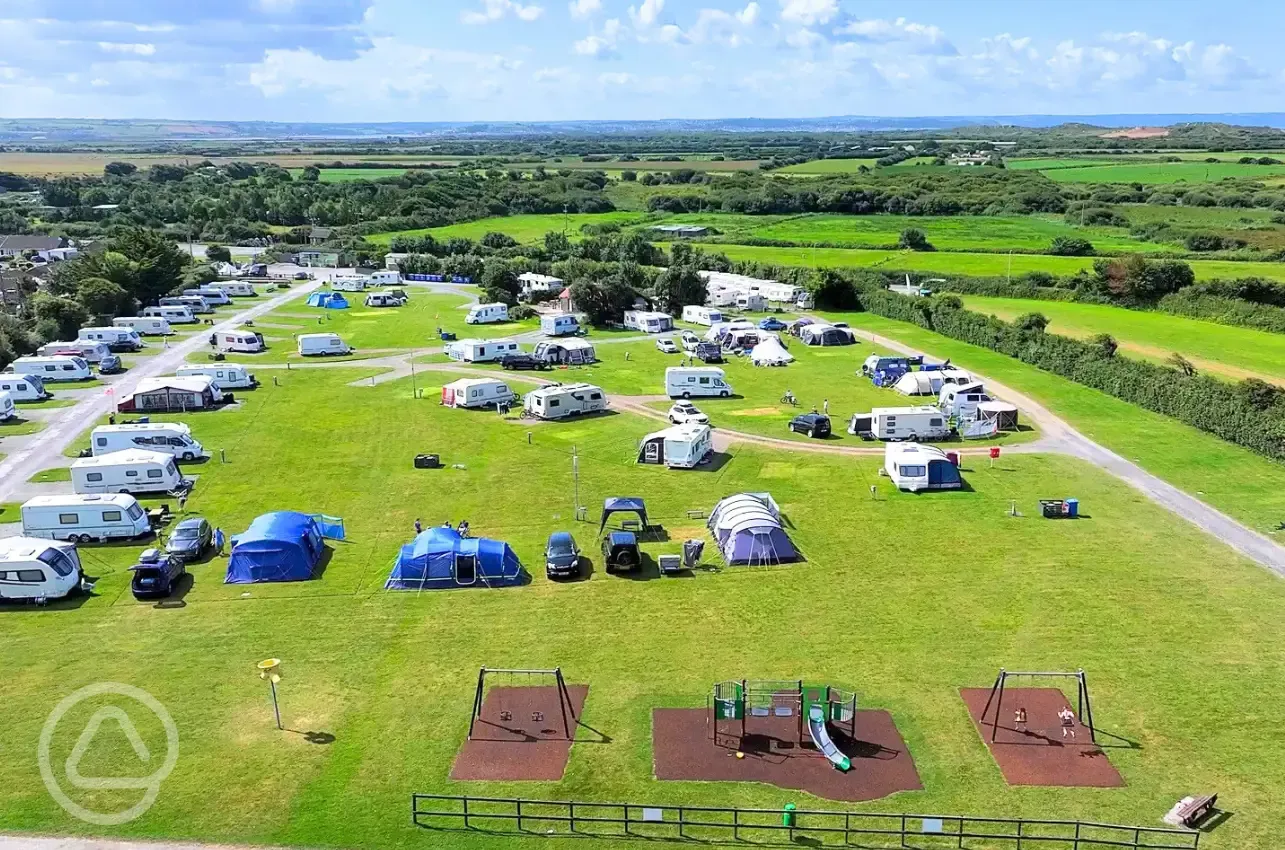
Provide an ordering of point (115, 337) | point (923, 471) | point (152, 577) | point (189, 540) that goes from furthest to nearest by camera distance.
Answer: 1. point (115, 337)
2. point (923, 471)
3. point (189, 540)
4. point (152, 577)

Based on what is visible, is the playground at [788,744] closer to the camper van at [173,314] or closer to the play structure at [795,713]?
the play structure at [795,713]

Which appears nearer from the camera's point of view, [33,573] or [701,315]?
[33,573]

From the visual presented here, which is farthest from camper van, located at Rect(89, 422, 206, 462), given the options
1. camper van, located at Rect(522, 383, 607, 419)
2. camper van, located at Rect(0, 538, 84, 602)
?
camper van, located at Rect(522, 383, 607, 419)

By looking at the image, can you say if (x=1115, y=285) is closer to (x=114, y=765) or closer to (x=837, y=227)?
(x=837, y=227)

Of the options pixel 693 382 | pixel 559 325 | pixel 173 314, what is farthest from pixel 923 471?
pixel 173 314

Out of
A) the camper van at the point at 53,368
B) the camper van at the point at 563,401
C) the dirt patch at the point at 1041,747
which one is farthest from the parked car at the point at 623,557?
the camper van at the point at 53,368

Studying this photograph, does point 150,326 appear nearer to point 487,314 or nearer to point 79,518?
point 487,314

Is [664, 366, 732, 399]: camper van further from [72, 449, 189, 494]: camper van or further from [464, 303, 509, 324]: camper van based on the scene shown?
[464, 303, 509, 324]: camper van
